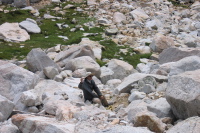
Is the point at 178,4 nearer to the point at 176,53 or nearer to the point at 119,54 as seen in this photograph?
A: the point at 119,54

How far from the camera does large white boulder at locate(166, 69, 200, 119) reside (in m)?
9.20

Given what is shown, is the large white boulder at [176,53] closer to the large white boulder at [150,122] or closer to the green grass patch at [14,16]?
the large white boulder at [150,122]

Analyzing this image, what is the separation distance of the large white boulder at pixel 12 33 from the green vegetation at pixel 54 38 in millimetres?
629

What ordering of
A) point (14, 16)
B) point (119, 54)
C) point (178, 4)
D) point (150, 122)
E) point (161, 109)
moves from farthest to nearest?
point (178, 4) → point (14, 16) → point (119, 54) → point (161, 109) → point (150, 122)

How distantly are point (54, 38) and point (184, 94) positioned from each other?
1926cm

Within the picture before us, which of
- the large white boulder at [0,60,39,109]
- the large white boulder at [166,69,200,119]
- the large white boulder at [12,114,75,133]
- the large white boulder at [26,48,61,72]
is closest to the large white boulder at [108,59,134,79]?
the large white boulder at [26,48,61,72]

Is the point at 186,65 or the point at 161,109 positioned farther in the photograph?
the point at 186,65

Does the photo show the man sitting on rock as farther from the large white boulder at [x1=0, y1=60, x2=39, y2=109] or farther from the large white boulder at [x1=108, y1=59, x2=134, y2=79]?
the large white boulder at [x1=108, y1=59, x2=134, y2=79]

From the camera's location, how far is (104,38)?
27.6 metres

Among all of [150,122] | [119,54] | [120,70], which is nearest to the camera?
[150,122]

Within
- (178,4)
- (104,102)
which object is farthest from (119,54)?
(178,4)

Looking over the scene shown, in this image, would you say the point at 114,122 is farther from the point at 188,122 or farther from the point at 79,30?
Result: the point at 79,30

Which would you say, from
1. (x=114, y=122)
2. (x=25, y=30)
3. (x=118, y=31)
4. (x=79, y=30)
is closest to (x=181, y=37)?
(x=118, y=31)

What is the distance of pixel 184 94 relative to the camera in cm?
946
